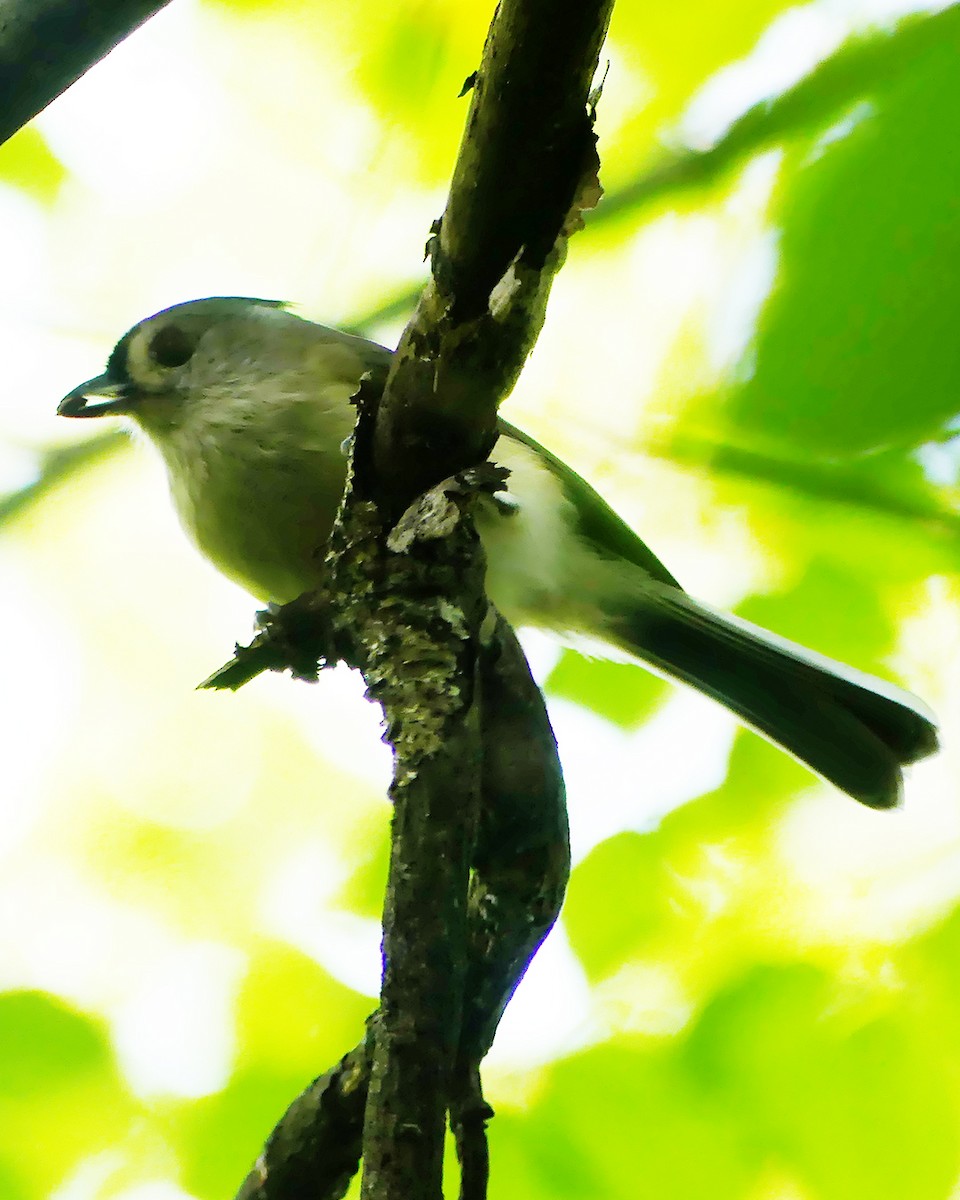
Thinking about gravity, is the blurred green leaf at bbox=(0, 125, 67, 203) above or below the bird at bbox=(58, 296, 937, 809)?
above

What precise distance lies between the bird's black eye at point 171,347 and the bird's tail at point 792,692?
3.31 feet

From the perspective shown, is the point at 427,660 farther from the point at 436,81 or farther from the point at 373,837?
the point at 436,81

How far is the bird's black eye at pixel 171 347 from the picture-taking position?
2521mm

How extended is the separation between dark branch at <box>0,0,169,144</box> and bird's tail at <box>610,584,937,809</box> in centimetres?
136

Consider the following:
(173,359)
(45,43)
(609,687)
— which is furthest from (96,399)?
(45,43)

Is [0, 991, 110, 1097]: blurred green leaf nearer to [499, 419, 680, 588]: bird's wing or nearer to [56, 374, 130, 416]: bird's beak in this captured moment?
[56, 374, 130, 416]: bird's beak

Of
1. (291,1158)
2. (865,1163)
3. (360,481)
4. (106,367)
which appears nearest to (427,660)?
(360,481)

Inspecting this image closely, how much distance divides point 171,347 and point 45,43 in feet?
4.55

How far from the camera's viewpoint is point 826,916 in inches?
78.3

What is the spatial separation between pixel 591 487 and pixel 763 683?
46cm

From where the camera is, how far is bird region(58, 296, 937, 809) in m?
2.09

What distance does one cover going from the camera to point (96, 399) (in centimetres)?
247

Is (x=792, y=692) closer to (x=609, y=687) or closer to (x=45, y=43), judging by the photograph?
(x=609, y=687)

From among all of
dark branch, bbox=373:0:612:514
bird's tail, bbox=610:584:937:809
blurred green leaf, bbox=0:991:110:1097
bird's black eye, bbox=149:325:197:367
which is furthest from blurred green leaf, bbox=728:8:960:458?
blurred green leaf, bbox=0:991:110:1097
